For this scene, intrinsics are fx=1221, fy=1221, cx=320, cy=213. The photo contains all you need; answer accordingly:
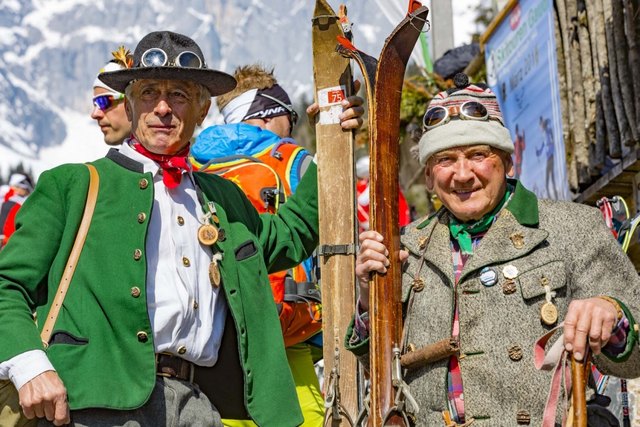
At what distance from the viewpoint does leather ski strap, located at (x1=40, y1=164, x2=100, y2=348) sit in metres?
4.12

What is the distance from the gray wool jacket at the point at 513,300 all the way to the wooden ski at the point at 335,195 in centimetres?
72

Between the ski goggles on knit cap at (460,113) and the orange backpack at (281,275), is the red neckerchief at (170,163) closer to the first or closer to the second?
the ski goggles on knit cap at (460,113)

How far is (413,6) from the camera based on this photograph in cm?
455

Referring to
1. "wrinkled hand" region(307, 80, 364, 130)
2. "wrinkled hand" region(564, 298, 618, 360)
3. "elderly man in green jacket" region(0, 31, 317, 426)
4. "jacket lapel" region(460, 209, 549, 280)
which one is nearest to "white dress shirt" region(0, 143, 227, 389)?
"elderly man in green jacket" region(0, 31, 317, 426)

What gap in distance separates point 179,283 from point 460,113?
1.19 meters

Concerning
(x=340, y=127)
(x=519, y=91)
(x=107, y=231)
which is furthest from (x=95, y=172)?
(x=519, y=91)

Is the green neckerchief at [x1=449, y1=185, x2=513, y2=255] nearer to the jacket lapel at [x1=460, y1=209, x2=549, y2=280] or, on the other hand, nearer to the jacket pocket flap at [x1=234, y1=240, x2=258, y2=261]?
the jacket lapel at [x1=460, y1=209, x2=549, y2=280]

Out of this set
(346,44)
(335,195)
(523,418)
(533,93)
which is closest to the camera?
(523,418)

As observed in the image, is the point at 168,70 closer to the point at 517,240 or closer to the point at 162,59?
the point at 162,59

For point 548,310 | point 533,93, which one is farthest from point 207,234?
point 533,93

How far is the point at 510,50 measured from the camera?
12008mm

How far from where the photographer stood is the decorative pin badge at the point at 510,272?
419 cm

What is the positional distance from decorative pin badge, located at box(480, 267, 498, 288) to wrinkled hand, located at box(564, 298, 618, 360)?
0.47 metres

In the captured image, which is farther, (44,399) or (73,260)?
(73,260)
